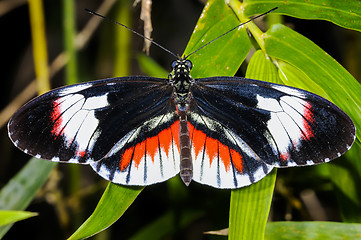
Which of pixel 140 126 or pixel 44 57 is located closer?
pixel 140 126

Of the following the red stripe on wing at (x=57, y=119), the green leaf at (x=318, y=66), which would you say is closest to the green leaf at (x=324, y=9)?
the green leaf at (x=318, y=66)

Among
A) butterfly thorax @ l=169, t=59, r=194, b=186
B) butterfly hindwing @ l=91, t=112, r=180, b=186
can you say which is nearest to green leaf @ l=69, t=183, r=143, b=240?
butterfly hindwing @ l=91, t=112, r=180, b=186

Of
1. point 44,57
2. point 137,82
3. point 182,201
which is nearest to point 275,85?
point 137,82

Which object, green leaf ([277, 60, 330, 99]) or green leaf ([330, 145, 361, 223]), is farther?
green leaf ([330, 145, 361, 223])

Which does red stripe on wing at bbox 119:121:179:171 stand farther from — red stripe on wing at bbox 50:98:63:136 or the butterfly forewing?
red stripe on wing at bbox 50:98:63:136

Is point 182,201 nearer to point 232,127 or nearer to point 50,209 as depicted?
point 232,127

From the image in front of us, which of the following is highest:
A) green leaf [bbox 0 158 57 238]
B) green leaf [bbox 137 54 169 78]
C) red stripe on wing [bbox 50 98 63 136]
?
green leaf [bbox 137 54 169 78]

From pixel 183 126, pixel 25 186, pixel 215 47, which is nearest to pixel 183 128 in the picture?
pixel 183 126
